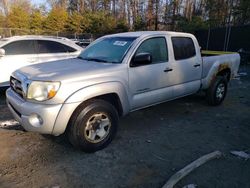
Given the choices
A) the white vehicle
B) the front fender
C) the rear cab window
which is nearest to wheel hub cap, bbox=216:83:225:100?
the rear cab window

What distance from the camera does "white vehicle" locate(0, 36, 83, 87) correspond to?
6676 millimetres

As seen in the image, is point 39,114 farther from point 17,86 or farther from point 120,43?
point 120,43

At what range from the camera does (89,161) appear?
11.8 feet

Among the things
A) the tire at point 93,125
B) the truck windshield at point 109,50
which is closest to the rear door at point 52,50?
the truck windshield at point 109,50

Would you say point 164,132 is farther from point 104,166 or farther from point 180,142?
point 104,166

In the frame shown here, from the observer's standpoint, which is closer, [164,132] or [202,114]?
[164,132]

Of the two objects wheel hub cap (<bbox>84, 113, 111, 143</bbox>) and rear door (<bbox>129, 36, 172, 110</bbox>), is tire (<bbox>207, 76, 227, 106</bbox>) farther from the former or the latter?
wheel hub cap (<bbox>84, 113, 111, 143</bbox>)

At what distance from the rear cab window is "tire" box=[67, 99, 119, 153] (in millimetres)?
1928

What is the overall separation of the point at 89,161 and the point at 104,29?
1299 inches

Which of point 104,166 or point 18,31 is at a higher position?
point 18,31

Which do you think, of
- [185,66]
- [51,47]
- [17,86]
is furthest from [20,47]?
[185,66]

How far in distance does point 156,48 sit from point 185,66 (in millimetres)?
827

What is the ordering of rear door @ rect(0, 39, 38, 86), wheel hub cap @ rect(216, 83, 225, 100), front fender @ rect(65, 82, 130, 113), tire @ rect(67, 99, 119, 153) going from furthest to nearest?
rear door @ rect(0, 39, 38, 86) → wheel hub cap @ rect(216, 83, 225, 100) → tire @ rect(67, 99, 119, 153) → front fender @ rect(65, 82, 130, 113)

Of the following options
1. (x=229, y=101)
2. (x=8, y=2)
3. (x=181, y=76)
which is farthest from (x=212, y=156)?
(x=8, y=2)
